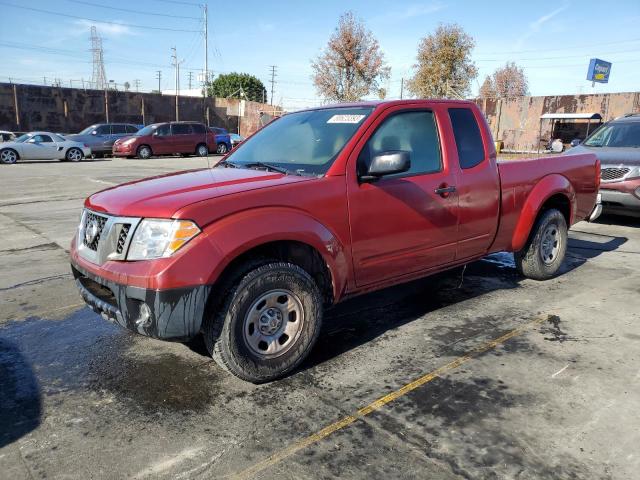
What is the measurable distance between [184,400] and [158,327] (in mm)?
513

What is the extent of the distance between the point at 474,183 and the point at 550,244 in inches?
67.1

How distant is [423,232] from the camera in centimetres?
396

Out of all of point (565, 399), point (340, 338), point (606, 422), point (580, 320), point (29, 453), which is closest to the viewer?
point (29, 453)

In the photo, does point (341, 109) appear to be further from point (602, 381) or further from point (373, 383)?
point (602, 381)

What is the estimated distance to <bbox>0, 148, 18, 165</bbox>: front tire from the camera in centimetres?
1991

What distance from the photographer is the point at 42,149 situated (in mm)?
20953

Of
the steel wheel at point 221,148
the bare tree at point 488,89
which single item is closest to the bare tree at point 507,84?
the bare tree at point 488,89

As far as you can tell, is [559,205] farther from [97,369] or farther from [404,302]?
[97,369]

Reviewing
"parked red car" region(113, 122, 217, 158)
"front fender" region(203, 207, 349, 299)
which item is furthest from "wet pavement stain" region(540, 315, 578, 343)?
"parked red car" region(113, 122, 217, 158)

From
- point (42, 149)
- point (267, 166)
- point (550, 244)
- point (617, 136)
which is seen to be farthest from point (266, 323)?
point (42, 149)

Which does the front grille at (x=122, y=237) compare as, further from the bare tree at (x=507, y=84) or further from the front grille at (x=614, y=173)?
the bare tree at (x=507, y=84)

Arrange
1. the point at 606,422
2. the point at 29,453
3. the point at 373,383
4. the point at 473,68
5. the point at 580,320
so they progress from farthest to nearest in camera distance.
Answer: the point at 473,68 < the point at 580,320 < the point at 373,383 < the point at 606,422 < the point at 29,453

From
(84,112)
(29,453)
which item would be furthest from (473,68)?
(29,453)

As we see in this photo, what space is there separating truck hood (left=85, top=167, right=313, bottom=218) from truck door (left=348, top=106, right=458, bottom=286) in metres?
0.51
